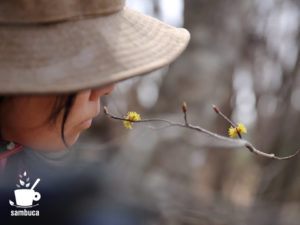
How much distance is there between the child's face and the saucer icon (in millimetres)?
144

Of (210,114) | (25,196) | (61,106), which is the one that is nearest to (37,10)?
(61,106)

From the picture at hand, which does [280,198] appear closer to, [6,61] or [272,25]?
[272,25]

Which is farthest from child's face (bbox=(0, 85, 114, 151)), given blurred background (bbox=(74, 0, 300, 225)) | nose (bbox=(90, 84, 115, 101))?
blurred background (bbox=(74, 0, 300, 225))

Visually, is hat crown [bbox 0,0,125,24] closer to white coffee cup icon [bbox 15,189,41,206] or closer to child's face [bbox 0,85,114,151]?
child's face [bbox 0,85,114,151]

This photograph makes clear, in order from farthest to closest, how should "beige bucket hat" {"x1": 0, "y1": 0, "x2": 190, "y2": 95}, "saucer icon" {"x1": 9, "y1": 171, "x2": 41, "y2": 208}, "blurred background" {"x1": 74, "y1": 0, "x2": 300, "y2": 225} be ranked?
"blurred background" {"x1": 74, "y1": 0, "x2": 300, "y2": 225}
"saucer icon" {"x1": 9, "y1": 171, "x2": 41, "y2": 208}
"beige bucket hat" {"x1": 0, "y1": 0, "x2": 190, "y2": 95}

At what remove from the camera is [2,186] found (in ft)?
3.80

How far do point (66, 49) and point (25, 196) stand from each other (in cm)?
47

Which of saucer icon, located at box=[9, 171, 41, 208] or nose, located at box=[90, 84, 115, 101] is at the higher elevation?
nose, located at box=[90, 84, 115, 101]

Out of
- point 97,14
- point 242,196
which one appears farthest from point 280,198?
point 97,14

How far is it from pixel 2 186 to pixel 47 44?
45 centimetres

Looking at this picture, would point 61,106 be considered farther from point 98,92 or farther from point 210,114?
point 210,114

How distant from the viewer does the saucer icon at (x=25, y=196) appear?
1.16 m

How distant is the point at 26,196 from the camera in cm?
118

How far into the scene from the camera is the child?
2.90 feet
